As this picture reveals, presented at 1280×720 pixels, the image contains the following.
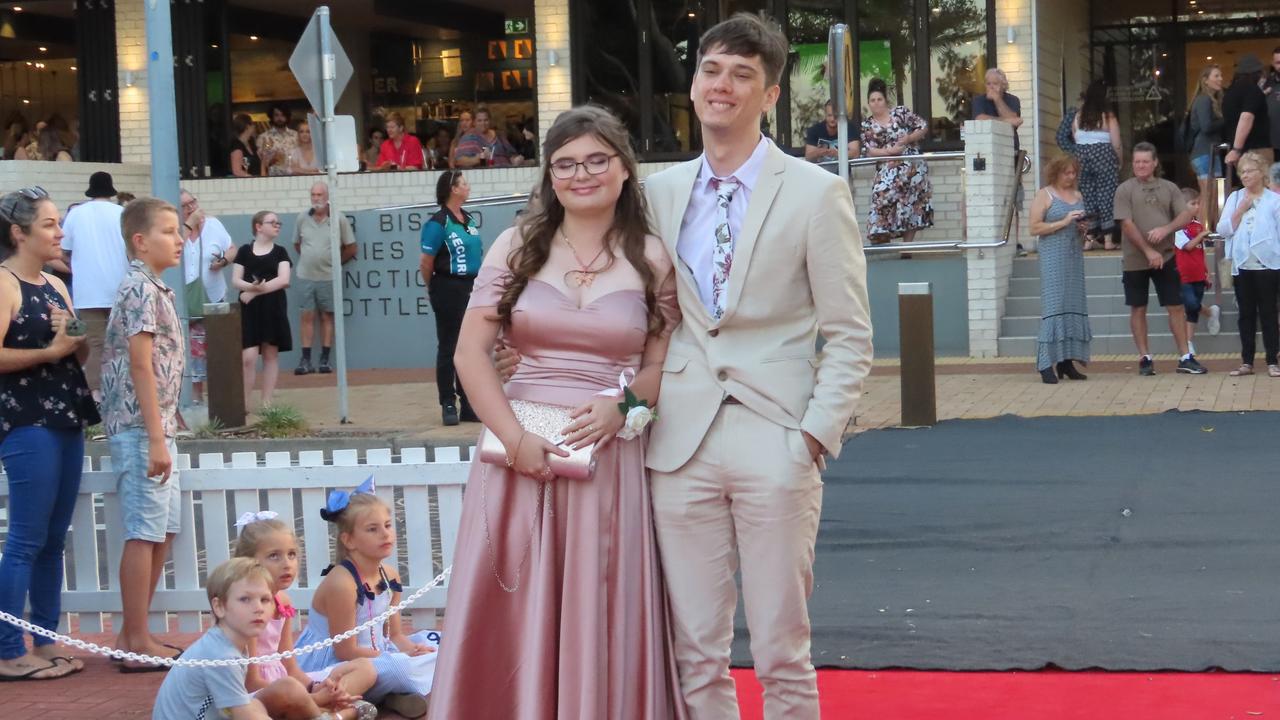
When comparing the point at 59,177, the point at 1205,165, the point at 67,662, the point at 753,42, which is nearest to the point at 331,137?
the point at 67,662

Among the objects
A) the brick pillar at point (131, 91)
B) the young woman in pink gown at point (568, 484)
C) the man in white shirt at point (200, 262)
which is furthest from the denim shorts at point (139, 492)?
the brick pillar at point (131, 91)

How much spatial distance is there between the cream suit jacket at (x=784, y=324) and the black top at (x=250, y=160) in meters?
19.1

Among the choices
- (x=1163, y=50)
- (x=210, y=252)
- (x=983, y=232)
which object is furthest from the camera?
(x=1163, y=50)

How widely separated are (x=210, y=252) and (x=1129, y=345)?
8.85m

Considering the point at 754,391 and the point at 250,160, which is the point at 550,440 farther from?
the point at 250,160

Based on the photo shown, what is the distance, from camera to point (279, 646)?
5.31 meters

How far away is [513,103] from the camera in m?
23.8

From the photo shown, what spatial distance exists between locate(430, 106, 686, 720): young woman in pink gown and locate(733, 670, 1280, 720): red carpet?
1161mm

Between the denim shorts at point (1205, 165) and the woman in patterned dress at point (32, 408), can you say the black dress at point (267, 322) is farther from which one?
the denim shorts at point (1205, 165)

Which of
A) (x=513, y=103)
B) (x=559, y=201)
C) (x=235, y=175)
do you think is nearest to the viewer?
(x=559, y=201)

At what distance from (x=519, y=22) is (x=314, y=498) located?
18351 millimetres

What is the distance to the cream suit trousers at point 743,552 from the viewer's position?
3.98 metres

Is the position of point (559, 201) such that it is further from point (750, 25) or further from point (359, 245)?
point (359, 245)

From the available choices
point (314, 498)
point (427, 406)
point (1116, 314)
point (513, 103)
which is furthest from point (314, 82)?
point (513, 103)
